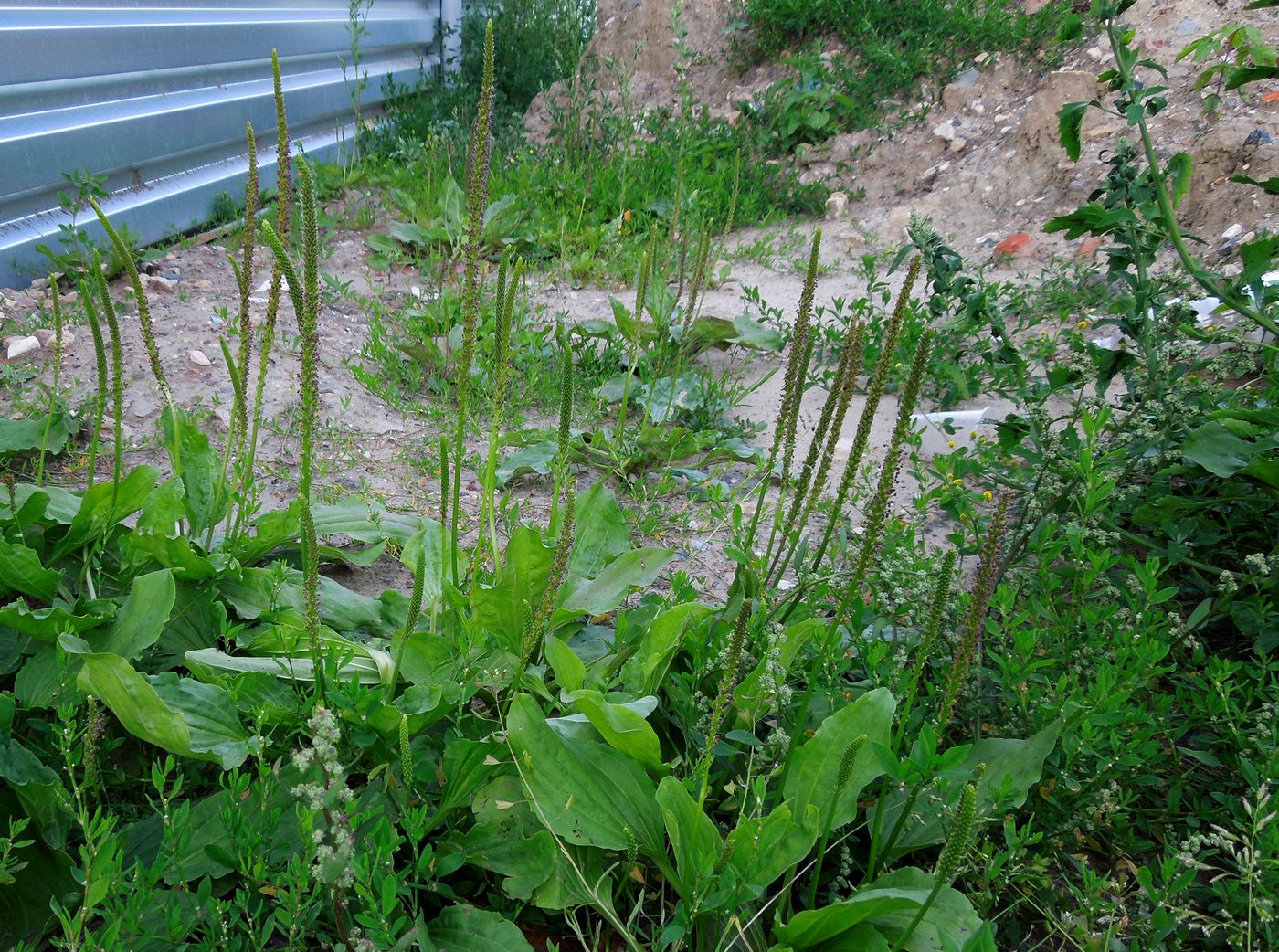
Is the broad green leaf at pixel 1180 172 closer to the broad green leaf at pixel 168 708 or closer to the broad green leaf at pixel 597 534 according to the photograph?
the broad green leaf at pixel 597 534

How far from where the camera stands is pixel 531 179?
257 inches

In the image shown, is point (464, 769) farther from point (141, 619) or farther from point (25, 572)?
point (25, 572)

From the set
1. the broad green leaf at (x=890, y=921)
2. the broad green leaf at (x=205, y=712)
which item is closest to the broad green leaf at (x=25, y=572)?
the broad green leaf at (x=205, y=712)

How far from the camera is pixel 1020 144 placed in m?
6.79

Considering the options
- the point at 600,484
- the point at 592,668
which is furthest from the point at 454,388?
the point at 592,668

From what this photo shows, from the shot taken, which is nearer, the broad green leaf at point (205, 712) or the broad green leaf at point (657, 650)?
the broad green leaf at point (205, 712)

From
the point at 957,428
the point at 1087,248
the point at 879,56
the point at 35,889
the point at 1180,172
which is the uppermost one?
the point at 879,56

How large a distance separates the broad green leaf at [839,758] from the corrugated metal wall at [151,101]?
4.17 meters

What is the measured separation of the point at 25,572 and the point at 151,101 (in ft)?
13.5

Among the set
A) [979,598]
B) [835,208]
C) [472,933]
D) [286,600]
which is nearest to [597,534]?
[286,600]

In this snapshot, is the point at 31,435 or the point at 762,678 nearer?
the point at 762,678

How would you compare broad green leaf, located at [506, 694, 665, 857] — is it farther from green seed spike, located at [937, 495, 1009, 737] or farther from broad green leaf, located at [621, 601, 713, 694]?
green seed spike, located at [937, 495, 1009, 737]

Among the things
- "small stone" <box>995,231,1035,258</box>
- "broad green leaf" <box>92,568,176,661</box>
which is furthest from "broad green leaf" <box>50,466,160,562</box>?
"small stone" <box>995,231,1035,258</box>

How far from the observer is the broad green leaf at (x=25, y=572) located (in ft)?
6.70
